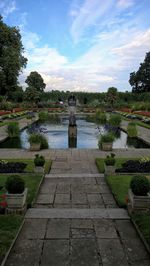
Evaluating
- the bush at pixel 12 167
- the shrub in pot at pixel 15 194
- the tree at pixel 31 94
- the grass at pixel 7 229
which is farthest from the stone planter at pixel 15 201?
the tree at pixel 31 94

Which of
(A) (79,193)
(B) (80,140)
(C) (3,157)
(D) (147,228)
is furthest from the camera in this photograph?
(B) (80,140)

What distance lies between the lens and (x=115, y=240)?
5.18 metres

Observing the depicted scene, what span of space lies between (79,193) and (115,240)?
290cm

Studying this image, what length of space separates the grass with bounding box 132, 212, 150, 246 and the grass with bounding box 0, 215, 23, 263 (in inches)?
99.3

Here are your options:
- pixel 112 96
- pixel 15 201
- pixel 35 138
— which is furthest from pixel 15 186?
pixel 112 96

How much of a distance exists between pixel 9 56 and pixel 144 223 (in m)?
33.5

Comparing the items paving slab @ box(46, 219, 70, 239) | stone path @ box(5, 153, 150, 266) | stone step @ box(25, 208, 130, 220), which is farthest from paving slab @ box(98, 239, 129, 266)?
stone step @ box(25, 208, 130, 220)

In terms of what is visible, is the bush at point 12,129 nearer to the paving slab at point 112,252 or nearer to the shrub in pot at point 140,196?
the shrub in pot at point 140,196

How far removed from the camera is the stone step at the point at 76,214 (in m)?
6.26

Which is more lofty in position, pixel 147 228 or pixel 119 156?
pixel 147 228

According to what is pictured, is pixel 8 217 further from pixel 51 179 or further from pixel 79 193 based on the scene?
pixel 51 179

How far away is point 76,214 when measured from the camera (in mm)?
6402

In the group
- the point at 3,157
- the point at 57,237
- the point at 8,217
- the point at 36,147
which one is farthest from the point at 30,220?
the point at 36,147

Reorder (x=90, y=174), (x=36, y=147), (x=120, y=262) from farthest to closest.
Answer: (x=36, y=147)
(x=90, y=174)
(x=120, y=262)
